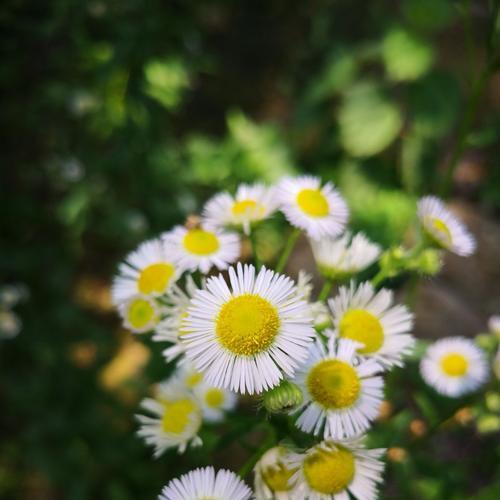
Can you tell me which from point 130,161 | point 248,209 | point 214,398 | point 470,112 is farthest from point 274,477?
point 130,161

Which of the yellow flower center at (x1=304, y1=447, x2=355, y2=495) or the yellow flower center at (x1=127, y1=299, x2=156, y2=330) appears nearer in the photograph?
the yellow flower center at (x1=304, y1=447, x2=355, y2=495)

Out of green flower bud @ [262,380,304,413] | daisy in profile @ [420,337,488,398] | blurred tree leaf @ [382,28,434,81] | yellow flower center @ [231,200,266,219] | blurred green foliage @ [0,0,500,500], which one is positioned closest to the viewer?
green flower bud @ [262,380,304,413]

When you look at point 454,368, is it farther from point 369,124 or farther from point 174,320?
point 369,124

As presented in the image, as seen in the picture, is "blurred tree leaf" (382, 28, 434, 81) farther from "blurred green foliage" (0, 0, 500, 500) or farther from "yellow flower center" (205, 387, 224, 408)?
"yellow flower center" (205, 387, 224, 408)

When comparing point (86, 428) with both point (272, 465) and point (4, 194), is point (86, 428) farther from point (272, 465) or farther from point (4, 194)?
point (272, 465)

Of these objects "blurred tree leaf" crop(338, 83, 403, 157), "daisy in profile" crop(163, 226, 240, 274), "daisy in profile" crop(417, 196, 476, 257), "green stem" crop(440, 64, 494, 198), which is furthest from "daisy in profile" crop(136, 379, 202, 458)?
"blurred tree leaf" crop(338, 83, 403, 157)
